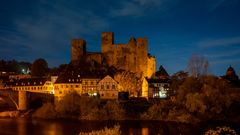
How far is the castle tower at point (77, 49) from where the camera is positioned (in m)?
104

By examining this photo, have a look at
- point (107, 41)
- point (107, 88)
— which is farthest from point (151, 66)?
point (107, 88)

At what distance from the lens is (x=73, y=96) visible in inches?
2518

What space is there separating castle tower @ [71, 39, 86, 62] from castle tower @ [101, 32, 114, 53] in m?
6.64

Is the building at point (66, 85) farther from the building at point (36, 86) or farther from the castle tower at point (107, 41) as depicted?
the castle tower at point (107, 41)

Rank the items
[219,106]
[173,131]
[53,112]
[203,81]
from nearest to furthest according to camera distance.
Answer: [173,131]
[219,106]
[203,81]
[53,112]

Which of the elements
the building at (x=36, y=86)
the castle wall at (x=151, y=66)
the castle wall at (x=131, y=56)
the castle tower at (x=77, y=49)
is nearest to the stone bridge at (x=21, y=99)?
the building at (x=36, y=86)

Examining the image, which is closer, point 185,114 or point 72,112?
point 185,114

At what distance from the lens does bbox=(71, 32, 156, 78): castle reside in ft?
323

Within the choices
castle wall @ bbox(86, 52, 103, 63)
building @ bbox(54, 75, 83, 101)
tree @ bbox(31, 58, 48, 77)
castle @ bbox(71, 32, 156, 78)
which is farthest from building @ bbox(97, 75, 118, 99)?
tree @ bbox(31, 58, 48, 77)

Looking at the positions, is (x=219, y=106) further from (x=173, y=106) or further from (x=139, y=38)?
(x=139, y=38)

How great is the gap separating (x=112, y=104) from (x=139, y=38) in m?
42.0

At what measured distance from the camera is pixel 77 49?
104 m

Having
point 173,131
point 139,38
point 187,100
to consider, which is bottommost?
point 173,131

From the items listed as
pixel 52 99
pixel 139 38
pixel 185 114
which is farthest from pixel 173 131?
pixel 139 38
